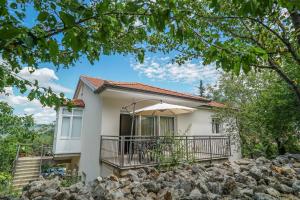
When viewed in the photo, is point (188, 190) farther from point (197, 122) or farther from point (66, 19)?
point (197, 122)

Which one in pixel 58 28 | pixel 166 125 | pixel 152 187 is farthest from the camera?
pixel 166 125

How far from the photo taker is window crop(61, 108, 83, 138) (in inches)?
440

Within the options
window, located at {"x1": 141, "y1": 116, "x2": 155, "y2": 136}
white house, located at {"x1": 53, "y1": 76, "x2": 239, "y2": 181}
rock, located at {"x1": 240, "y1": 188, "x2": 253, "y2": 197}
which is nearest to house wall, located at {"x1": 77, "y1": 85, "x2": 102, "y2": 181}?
white house, located at {"x1": 53, "y1": 76, "x2": 239, "y2": 181}

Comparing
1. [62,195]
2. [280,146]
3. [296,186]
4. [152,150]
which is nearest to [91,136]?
[152,150]

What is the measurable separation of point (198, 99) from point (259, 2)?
9370mm

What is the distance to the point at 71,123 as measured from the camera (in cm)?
1139

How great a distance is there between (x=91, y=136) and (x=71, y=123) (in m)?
2.00

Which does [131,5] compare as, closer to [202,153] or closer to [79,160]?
[202,153]

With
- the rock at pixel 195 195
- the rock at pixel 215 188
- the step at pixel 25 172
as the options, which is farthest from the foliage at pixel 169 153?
the step at pixel 25 172

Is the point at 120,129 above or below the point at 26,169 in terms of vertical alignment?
above

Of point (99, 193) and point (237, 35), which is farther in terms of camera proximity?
point (237, 35)

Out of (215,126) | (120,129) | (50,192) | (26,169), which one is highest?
(215,126)

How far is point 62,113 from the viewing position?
11.2m

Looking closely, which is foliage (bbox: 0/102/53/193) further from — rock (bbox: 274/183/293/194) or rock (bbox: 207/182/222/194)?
rock (bbox: 274/183/293/194)
